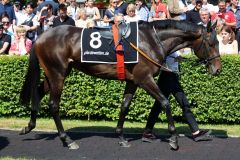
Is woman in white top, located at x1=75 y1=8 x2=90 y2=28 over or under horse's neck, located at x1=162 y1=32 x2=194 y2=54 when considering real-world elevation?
under

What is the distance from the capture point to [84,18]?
1395 cm

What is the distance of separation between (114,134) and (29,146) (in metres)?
1.72

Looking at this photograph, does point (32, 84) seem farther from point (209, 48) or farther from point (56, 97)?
point (209, 48)

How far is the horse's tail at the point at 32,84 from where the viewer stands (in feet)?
30.6

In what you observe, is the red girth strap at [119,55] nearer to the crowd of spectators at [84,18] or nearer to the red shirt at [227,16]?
the crowd of spectators at [84,18]

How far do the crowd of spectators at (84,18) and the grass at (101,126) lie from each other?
218 cm

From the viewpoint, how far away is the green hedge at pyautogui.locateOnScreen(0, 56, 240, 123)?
11.1 meters

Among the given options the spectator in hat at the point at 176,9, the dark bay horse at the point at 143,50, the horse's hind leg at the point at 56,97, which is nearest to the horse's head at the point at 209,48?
the dark bay horse at the point at 143,50

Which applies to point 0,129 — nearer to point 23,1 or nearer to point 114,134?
point 114,134

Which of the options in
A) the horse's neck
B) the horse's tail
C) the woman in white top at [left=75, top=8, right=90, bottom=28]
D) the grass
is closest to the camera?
the horse's neck

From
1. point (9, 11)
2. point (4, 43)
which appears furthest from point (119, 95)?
point (9, 11)

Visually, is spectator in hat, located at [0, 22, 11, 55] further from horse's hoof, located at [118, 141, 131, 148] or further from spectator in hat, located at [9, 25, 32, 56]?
horse's hoof, located at [118, 141, 131, 148]

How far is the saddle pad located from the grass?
6.36 feet

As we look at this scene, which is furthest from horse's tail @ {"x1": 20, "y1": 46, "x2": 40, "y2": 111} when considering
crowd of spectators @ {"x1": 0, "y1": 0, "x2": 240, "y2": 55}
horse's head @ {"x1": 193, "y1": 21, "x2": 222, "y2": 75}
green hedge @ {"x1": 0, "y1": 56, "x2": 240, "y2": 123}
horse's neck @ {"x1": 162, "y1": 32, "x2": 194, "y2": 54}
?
crowd of spectators @ {"x1": 0, "y1": 0, "x2": 240, "y2": 55}
